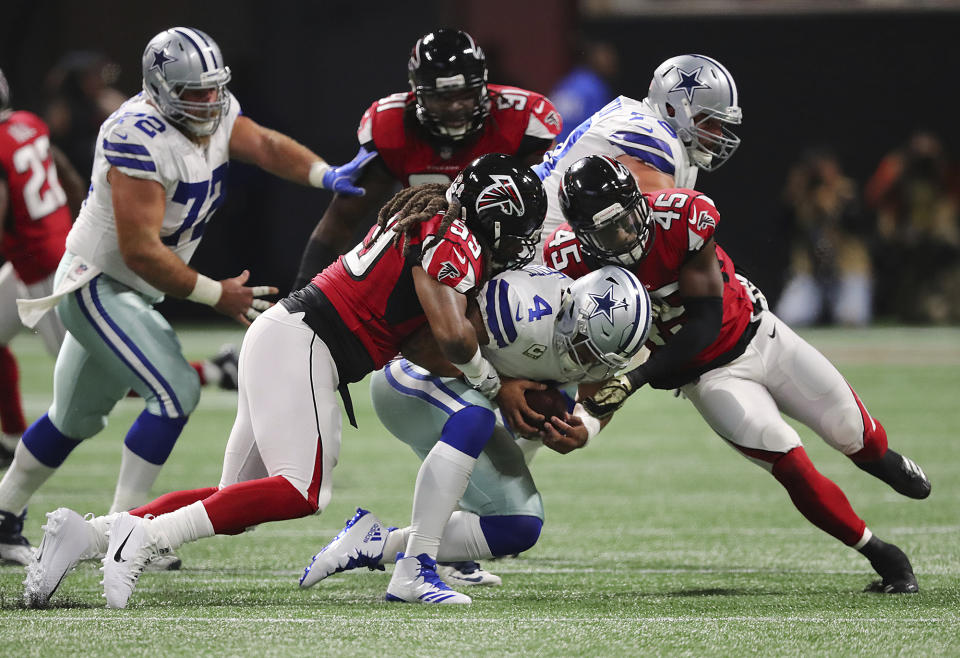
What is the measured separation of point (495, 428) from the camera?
443cm

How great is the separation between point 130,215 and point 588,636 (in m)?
2.11

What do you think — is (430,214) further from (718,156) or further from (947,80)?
(947,80)

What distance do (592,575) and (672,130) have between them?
4.97ft

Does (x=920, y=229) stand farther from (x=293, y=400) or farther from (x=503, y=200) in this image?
(x=293, y=400)

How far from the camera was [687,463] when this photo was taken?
7.52 meters

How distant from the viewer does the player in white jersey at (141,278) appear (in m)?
4.73

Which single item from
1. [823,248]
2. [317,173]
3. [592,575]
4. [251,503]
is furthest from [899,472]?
[823,248]

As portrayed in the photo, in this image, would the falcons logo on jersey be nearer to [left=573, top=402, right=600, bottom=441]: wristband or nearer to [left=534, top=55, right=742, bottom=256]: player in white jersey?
[left=573, top=402, right=600, bottom=441]: wristband

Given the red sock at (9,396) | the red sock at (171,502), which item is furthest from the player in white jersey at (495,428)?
the red sock at (9,396)

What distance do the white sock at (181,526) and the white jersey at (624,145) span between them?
4.69ft

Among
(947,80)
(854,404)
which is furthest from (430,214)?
(947,80)

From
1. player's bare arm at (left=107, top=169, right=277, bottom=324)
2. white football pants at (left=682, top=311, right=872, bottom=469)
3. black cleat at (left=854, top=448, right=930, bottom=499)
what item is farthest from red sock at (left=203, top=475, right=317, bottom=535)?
black cleat at (left=854, top=448, right=930, bottom=499)

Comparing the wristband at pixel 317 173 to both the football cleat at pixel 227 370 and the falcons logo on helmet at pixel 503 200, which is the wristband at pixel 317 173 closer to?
the football cleat at pixel 227 370

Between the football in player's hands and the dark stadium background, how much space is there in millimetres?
11174
